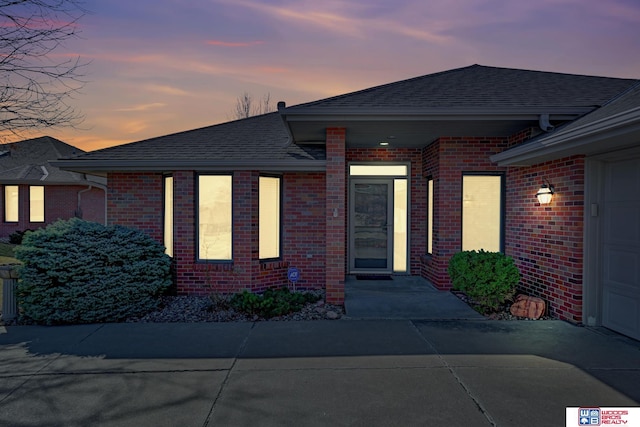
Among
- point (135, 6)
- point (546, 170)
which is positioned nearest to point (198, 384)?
point (546, 170)

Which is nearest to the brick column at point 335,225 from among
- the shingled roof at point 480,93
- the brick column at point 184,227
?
the shingled roof at point 480,93

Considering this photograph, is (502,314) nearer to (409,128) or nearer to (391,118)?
(409,128)

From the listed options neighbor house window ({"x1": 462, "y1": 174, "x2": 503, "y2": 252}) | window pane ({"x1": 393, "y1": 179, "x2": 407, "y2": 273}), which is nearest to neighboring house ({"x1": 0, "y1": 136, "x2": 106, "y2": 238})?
window pane ({"x1": 393, "y1": 179, "x2": 407, "y2": 273})

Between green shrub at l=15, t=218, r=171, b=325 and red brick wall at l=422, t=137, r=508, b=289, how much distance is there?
221 inches

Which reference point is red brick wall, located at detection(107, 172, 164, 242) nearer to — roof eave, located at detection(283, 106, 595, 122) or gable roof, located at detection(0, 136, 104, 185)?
roof eave, located at detection(283, 106, 595, 122)

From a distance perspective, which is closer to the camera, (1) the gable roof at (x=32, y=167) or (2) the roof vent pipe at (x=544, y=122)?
(2) the roof vent pipe at (x=544, y=122)

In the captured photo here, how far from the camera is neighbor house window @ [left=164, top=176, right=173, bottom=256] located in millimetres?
8586

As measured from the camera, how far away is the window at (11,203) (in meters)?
20.5

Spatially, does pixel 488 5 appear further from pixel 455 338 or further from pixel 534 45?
pixel 455 338

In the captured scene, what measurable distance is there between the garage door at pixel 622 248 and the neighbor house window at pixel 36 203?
23.9 metres

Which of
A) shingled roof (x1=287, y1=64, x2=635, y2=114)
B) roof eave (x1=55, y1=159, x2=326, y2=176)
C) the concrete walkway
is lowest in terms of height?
the concrete walkway

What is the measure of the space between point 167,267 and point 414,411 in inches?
217

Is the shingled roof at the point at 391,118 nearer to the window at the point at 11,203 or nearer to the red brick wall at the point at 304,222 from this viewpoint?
the red brick wall at the point at 304,222

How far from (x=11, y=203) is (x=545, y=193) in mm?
24378
